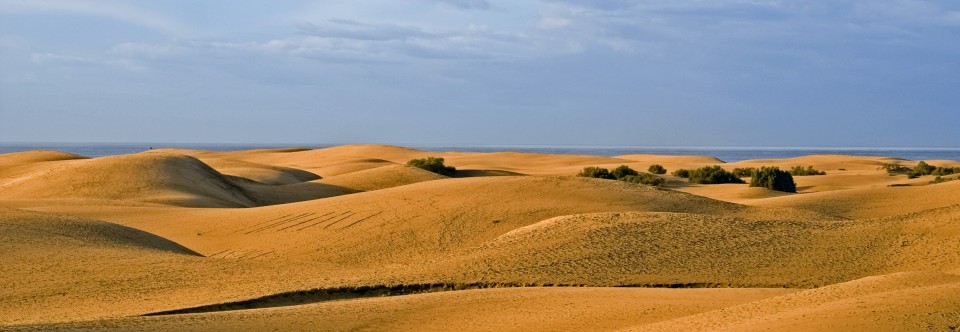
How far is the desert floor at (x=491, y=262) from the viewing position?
34.8ft

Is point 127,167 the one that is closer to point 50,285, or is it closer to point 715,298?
point 50,285

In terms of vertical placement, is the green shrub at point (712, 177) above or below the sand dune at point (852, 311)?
below

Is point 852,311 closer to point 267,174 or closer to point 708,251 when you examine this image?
point 708,251

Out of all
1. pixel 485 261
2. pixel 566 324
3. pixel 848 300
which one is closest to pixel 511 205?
pixel 485 261

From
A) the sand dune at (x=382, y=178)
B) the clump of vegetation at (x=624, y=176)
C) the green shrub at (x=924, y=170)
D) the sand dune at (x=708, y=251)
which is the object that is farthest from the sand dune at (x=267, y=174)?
the green shrub at (x=924, y=170)

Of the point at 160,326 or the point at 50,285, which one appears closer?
the point at 160,326

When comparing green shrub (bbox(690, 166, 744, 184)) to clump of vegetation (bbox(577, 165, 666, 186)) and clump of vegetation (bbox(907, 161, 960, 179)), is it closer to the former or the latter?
clump of vegetation (bbox(577, 165, 666, 186))

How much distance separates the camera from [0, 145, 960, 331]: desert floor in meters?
10.6

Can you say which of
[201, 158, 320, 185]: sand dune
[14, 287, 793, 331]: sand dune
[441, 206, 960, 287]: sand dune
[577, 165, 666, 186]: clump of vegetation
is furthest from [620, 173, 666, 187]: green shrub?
[14, 287, 793, 331]: sand dune

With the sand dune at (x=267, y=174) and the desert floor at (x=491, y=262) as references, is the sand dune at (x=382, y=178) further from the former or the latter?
the desert floor at (x=491, y=262)

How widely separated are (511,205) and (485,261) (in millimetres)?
5868

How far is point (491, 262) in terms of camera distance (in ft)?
51.6

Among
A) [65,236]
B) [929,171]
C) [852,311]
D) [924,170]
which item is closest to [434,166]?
[924,170]

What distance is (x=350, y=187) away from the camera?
35500 millimetres
